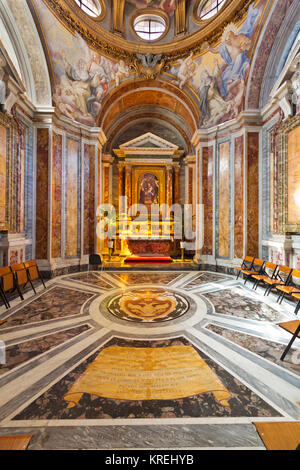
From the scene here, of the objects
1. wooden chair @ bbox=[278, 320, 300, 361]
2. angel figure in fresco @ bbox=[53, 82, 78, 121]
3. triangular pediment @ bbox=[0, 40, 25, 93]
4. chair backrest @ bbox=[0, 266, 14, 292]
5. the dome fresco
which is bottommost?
wooden chair @ bbox=[278, 320, 300, 361]

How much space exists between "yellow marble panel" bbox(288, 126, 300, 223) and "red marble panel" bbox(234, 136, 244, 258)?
2082mm

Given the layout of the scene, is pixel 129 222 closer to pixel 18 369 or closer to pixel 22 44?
pixel 22 44

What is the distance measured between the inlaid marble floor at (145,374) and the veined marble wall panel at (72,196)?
4284 mm

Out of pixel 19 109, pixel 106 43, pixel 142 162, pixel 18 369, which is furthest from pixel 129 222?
pixel 18 369

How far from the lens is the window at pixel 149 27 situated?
10.5 meters

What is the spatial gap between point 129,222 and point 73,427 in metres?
11.7

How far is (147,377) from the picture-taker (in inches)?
107

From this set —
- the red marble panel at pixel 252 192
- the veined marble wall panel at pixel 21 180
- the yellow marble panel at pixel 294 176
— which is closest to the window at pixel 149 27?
the red marble panel at pixel 252 192

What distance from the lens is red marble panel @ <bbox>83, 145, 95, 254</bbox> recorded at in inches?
389

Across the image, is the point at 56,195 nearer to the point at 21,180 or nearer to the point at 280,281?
the point at 21,180

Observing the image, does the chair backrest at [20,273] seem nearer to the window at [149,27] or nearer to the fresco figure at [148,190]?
the fresco figure at [148,190]

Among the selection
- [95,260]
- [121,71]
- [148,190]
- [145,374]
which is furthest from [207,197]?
[145,374]

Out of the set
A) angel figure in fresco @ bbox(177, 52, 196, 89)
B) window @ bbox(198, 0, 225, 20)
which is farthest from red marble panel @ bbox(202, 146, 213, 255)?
window @ bbox(198, 0, 225, 20)

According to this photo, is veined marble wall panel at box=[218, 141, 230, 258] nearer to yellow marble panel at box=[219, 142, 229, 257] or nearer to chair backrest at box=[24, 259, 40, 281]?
yellow marble panel at box=[219, 142, 229, 257]
